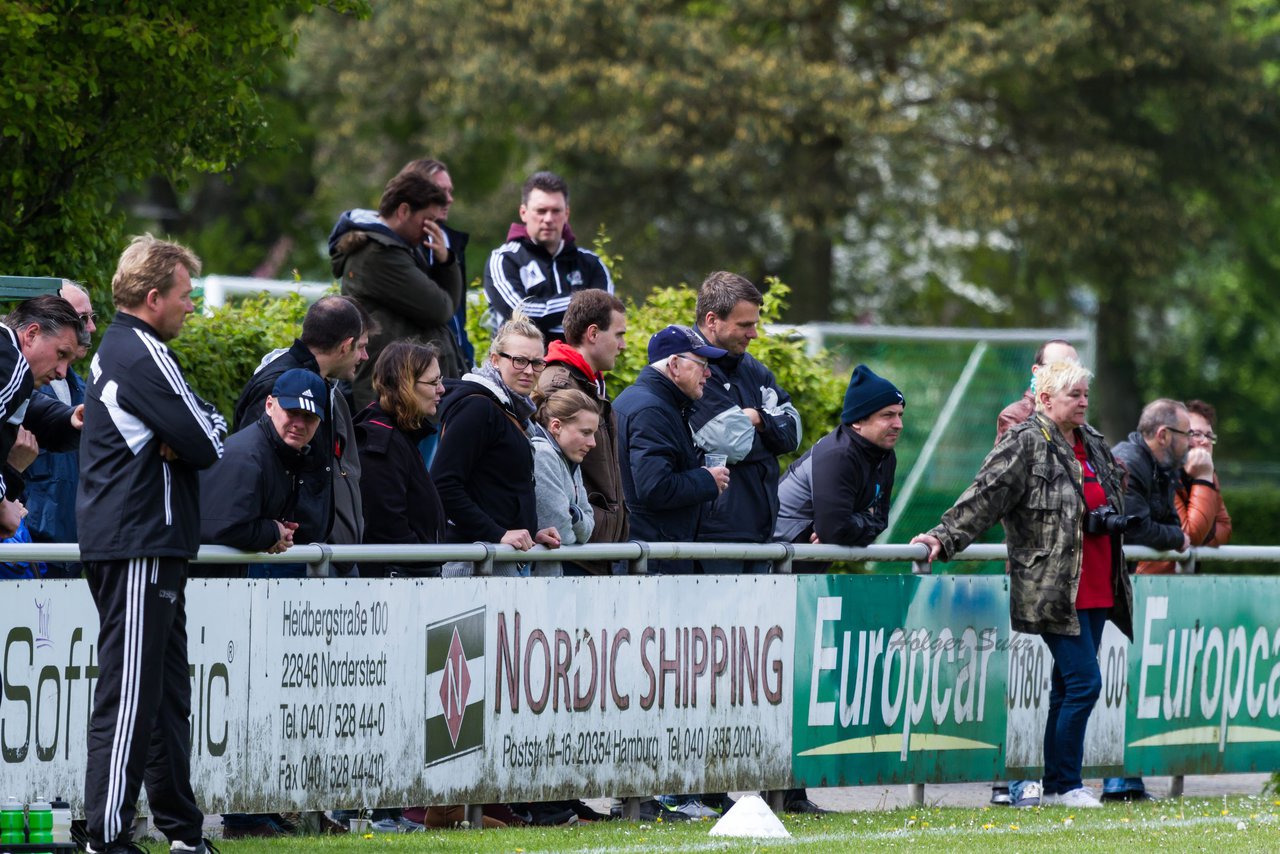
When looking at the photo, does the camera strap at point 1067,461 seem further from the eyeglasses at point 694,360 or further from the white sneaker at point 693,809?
the white sneaker at point 693,809

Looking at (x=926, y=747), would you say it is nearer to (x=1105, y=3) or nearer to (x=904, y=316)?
(x=1105, y=3)

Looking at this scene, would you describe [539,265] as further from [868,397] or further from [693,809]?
Answer: [693,809]

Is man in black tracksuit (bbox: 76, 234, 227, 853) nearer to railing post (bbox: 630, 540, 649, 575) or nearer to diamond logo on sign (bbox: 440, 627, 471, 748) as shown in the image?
diamond logo on sign (bbox: 440, 627, 471, 748)

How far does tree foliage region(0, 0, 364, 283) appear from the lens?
32.7 feet

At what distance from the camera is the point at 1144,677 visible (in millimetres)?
11125

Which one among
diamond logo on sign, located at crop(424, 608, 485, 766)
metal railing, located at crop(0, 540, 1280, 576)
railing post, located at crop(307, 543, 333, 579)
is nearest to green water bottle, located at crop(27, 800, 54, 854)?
metal railing, located at crop(0, 540, 1280, 576)

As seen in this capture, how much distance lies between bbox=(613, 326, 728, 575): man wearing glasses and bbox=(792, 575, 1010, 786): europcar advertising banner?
660mm

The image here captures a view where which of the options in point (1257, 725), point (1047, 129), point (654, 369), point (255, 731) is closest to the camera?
point (255, 731)

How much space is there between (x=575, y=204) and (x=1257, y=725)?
69.3 feet

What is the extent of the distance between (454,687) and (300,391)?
4.86 feet

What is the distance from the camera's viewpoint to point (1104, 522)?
10016 millimetres

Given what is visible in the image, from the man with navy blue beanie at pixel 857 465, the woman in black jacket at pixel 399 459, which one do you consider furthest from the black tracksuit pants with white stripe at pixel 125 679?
the man with navy blue beanie at pixel 857 465

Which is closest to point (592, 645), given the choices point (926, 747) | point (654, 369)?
point (654, 369)

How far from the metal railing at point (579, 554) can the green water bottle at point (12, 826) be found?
1067 mm
